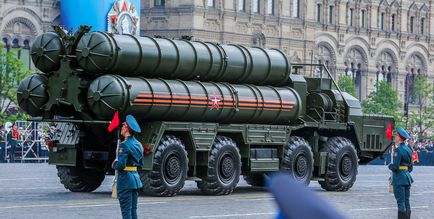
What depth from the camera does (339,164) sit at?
1015 inches

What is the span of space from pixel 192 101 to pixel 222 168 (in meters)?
1.62

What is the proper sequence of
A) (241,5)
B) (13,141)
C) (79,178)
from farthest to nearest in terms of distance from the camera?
1. (241,5)
2. (13,141)
3. (79,178)

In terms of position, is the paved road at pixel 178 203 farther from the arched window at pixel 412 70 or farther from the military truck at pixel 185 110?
the arched window at pixel 412 70

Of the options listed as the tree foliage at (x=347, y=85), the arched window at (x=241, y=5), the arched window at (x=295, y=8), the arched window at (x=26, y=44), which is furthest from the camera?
the arched window at (x=295, y=8)

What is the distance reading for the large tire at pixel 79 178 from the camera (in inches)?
894

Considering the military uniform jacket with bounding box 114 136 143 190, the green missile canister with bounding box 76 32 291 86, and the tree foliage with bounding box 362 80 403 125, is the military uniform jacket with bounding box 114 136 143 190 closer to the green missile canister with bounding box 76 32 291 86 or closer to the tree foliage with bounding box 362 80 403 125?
the green missile canister with bounding box 76 32 291 86

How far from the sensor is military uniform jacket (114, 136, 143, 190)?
13.5 meters

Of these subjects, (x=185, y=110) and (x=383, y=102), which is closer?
(x=185, y=110)

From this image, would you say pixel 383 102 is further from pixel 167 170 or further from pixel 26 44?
pixel 167 170

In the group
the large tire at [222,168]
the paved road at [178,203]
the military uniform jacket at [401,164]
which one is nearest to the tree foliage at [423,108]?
the paved road at [178,203]

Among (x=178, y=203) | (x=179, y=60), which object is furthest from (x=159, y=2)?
Result: (x=178, y=203)

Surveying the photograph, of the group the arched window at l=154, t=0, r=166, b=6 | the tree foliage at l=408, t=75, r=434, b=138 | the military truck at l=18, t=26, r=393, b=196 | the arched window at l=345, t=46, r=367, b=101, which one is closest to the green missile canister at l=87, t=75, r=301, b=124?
the military truck at l=18, t=26, r=393, b=196

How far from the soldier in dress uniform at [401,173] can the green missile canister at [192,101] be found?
544cm

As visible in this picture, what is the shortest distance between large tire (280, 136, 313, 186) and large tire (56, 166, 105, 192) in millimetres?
3924
